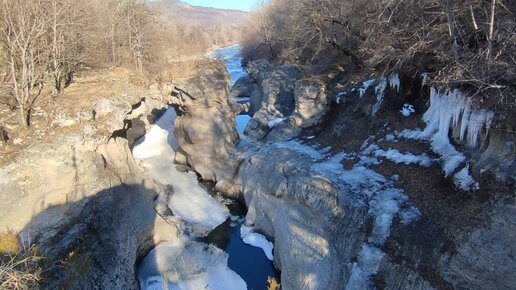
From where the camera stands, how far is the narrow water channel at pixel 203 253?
59.5ft

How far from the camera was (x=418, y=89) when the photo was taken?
68.3ft

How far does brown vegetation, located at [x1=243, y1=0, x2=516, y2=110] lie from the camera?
13062 mm

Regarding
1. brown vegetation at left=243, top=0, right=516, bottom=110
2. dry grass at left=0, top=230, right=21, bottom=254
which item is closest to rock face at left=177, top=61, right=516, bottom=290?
brown vegetation at left=243, top=0, right=516, bottom=110

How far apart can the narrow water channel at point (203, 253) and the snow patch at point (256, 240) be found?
19 centimetres

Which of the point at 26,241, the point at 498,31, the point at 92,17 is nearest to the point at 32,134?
the point at 26,241

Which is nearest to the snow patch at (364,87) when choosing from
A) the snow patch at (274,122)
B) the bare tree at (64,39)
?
the snow patch at (274,122)

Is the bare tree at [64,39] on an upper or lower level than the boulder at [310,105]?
upper

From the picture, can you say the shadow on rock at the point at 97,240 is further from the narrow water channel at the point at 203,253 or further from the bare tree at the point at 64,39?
the bare tree at the point at 64,39

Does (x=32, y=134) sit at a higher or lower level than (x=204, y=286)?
higher

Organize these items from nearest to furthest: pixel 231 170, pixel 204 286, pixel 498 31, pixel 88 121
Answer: pixel 498 31
pixel 204 286
pixel 88 121
pixel 231 170

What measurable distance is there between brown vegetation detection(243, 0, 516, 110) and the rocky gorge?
3.81 ft

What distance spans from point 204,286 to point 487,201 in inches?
462

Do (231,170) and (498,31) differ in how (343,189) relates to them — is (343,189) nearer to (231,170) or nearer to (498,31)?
(498,31)

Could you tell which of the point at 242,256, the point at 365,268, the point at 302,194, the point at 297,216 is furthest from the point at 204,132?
the point at 365,268
